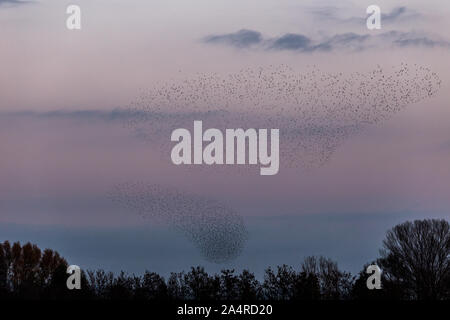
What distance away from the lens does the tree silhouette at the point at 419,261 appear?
7250 centimetres

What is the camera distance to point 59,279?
273 feet

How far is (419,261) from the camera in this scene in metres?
75.7

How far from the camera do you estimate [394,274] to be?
7544cm

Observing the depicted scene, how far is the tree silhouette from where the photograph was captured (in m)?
72.5

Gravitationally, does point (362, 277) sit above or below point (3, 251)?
below

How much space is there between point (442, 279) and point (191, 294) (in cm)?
2139
